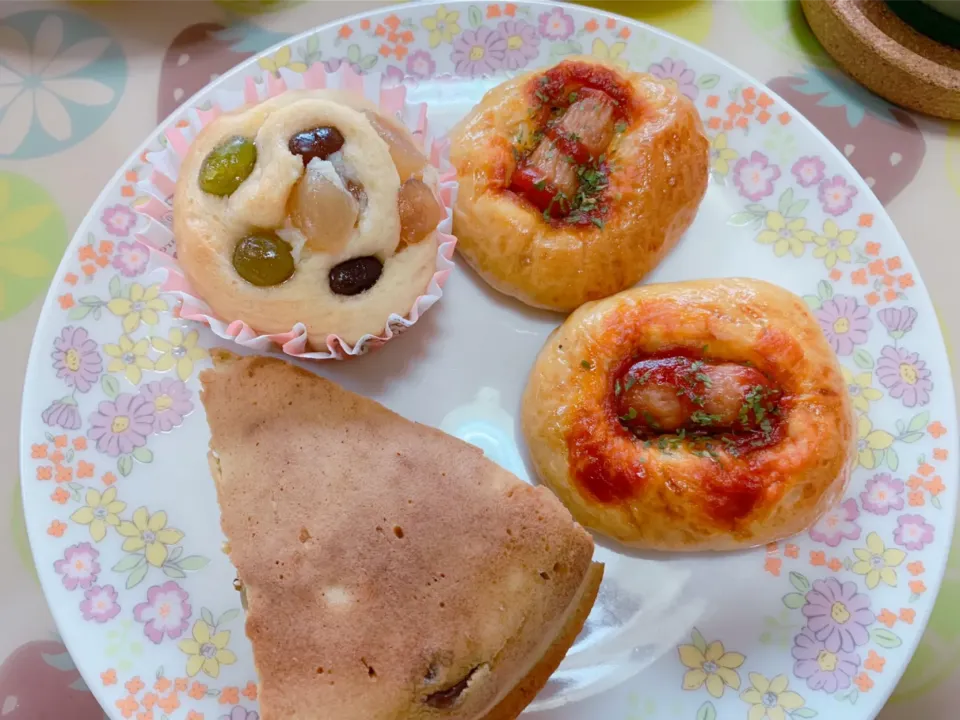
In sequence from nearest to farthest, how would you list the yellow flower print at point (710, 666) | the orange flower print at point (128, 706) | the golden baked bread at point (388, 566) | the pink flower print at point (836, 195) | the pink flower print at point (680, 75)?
the golden baked bread at point (388, 566) → the orange flower print at point (128, 706) → the yellow flower print at point (710, 666) → the pink flower print at point (836, 195) → the pink flower print at point (680, 75)

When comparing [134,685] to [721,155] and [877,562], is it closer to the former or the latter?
[877,562]

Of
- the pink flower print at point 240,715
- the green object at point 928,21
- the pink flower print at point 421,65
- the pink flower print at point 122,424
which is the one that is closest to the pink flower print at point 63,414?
the pink flower print at point 122,424

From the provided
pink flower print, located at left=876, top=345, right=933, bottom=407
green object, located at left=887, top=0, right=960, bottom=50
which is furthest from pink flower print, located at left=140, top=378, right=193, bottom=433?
green object, located at left=887, top=0, right=960, bottom=50

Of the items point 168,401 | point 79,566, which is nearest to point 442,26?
point 168,401

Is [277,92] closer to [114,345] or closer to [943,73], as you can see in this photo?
[114,345]

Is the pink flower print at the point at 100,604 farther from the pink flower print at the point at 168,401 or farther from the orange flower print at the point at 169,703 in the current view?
the pink flower print at the point at 168,401

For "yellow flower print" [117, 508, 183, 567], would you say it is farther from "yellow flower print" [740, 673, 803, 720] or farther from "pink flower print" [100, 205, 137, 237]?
"yellow flower print" [740, 673, 803, 720]
